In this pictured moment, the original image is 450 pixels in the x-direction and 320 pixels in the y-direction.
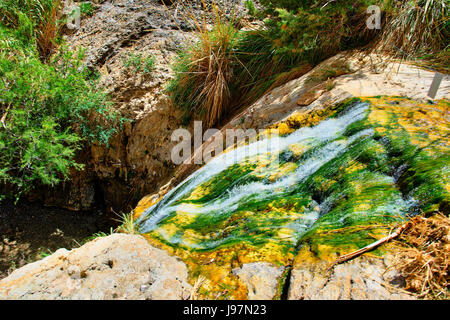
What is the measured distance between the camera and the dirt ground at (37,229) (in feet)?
12.9

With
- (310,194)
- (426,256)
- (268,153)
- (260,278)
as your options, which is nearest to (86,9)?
(268,153)

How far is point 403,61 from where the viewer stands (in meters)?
3.26

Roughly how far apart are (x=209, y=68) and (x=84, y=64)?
Answer: 8.39ft

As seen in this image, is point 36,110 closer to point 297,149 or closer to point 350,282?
point 297,149

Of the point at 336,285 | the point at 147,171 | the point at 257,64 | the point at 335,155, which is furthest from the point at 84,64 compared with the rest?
the point at 336,285

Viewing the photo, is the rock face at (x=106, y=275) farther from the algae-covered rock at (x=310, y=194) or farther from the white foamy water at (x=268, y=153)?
the white foamy water at (x=268, y=153)

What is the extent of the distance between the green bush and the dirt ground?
1.53 ft

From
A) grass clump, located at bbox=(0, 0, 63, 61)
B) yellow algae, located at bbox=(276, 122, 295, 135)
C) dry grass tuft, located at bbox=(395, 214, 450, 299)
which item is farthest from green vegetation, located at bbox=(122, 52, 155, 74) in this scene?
dry grass tuft, located at bbox=(395, 214, 450, 299)

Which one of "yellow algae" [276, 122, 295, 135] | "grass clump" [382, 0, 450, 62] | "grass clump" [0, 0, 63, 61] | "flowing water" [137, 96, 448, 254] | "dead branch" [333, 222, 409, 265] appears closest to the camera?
"dead branch" [333, 222, 409, 265]

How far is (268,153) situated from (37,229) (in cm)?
392

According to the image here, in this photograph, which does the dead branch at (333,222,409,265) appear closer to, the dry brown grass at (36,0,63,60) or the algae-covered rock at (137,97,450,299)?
the algae-covered rock at (137,97,450,299)

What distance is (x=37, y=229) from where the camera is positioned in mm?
4363

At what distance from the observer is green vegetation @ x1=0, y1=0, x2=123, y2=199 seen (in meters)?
3.42

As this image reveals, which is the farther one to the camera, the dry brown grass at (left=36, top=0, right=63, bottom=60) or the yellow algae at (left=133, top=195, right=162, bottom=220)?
the dry brown grass at (left=36, top=0, right=63, bottom=60)
